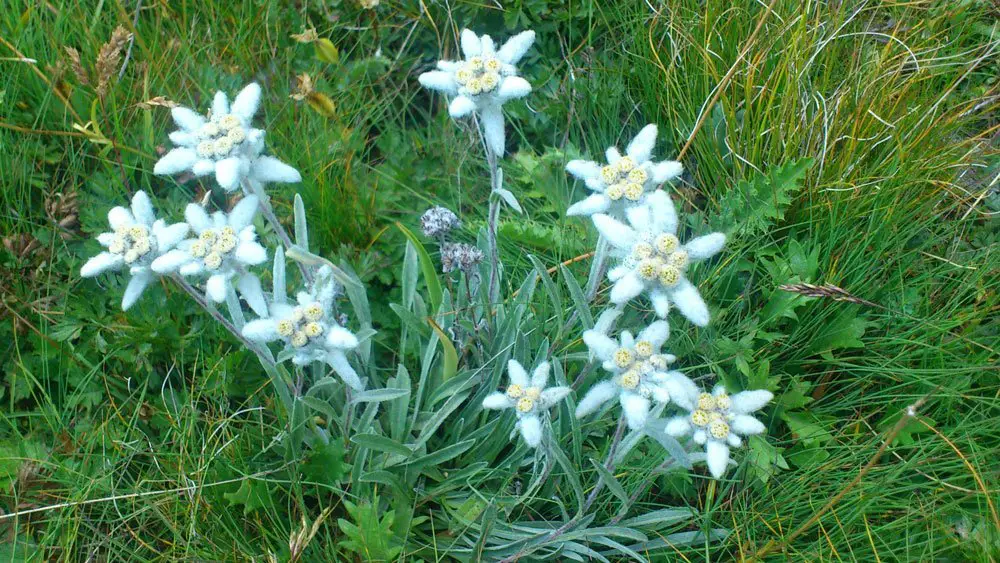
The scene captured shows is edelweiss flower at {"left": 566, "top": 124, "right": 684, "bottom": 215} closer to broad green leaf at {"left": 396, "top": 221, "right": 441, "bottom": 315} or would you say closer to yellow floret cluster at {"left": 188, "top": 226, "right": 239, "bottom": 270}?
broad green leaf at {"left": 396, "top": 221, "right": 441, "bottom": 315}

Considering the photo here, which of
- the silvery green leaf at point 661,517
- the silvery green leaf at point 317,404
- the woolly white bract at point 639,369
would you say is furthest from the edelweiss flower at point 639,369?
the silvery green leaf at point 317,404

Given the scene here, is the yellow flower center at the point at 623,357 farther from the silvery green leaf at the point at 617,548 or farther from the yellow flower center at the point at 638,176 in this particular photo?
the silvery green leaf at the point at 617,548

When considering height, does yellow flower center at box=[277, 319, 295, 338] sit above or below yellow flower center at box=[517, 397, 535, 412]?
above

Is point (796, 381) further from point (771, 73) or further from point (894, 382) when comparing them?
point (771, 73)

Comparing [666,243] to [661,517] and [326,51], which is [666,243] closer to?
[661,517]

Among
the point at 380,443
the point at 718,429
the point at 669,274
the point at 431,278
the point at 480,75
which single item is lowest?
the point at 380,443

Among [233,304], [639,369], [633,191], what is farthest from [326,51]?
[639,369]

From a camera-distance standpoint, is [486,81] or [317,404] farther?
[317,404]

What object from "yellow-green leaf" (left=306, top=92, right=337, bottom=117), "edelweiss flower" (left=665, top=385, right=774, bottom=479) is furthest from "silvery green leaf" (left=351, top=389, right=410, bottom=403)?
"yellow-green leaf" (left=306, top=92, right=337, bottom=117)
